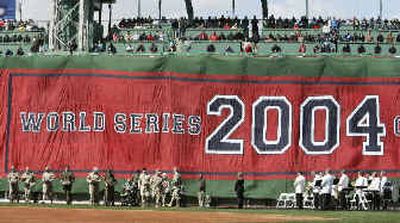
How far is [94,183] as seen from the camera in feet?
115

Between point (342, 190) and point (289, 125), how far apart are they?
315 cm

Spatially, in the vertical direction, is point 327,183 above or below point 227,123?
below

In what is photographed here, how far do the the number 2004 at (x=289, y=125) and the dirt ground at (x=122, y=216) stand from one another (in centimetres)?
478

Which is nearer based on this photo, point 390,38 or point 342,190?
point 342,190

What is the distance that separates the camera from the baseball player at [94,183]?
115 ft

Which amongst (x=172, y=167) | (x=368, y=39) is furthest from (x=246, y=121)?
(x=368, y=39)

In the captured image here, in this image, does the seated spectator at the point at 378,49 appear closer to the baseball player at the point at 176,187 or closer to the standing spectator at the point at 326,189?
the standing spectator at the point at 326,189

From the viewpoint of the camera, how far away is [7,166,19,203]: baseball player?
35.6 metres

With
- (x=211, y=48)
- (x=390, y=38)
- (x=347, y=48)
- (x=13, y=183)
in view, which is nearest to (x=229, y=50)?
(x=211, y=48)

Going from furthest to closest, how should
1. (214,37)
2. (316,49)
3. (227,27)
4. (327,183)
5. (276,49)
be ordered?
(227,27) → (214,37) → (316,49) → (276,49) → (327,183)

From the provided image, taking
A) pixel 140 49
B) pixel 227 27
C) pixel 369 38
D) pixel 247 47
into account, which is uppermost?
pixel 227 27

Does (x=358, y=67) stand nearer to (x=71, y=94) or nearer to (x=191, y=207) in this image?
(x=191, y=207)

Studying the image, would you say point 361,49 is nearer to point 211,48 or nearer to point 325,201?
point 211,48

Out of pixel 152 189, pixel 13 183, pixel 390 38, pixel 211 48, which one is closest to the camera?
pixel 152 189
